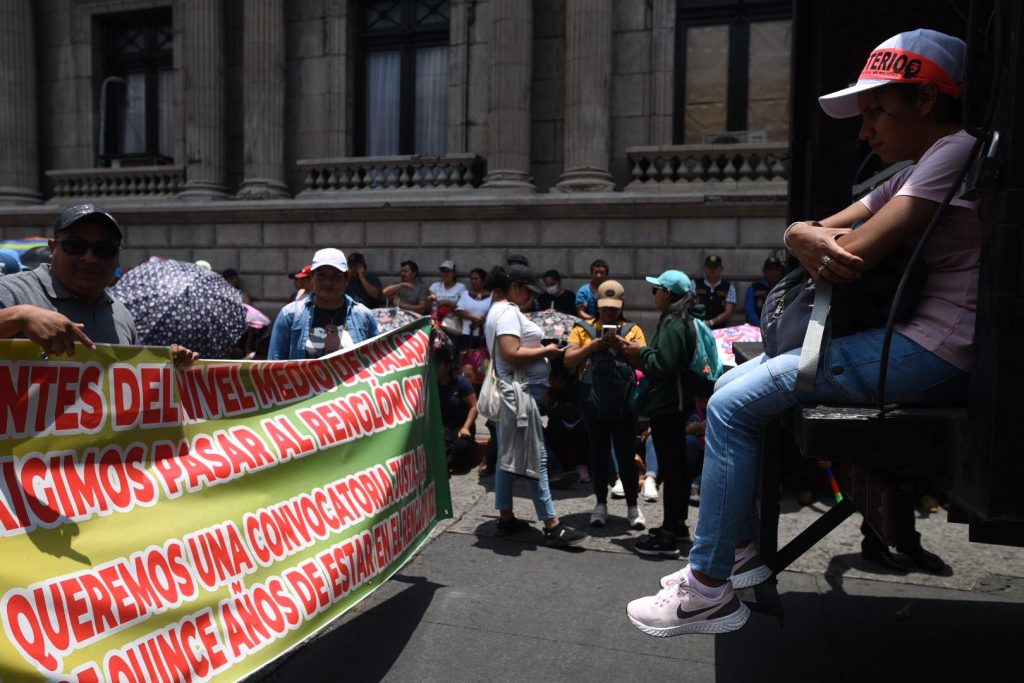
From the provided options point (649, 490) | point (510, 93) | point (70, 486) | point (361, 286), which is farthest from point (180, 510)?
point (510, 93)

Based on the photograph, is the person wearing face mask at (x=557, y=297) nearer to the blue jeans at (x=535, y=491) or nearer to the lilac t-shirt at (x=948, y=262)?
the blue jeans at (x=535, y=491)

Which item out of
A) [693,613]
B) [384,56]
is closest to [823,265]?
[693,613]

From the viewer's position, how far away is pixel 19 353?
2.62m

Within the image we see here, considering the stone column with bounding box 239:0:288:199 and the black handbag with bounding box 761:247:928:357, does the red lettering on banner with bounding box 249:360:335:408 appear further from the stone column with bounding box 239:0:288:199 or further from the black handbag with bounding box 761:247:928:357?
the stone column with bounding box 239:0:288:199

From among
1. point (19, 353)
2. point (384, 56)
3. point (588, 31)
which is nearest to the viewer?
point (19, 353)

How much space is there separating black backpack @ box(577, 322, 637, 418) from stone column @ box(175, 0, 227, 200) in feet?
39.8

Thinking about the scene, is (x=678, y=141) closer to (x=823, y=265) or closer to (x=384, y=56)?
(x=384, y=56)

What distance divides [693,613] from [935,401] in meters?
1.10

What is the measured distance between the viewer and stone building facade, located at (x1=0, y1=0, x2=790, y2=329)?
13.2 meters

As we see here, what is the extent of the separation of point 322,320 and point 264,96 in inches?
455

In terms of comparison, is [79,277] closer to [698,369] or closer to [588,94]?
[698,369]

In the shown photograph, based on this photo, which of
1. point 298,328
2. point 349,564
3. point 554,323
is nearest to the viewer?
point 349,564

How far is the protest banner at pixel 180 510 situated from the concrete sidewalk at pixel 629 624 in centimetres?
39

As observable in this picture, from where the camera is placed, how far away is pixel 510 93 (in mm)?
13734
